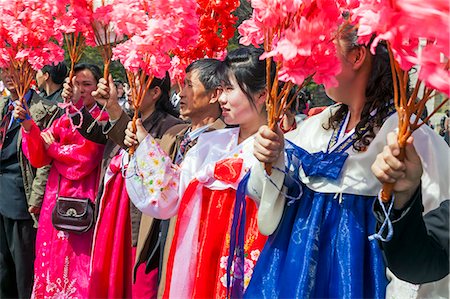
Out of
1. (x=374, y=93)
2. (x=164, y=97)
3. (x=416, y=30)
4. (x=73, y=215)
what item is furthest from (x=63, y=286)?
(x=416, y=30)

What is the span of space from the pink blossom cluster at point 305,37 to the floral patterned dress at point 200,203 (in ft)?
2.46

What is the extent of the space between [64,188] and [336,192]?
90.5 inches

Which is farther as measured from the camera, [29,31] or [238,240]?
[29,31]

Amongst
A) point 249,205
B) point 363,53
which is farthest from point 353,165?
point 249,205

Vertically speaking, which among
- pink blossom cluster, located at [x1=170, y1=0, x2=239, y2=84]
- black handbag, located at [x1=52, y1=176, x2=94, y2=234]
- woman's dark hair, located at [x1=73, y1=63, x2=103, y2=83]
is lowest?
black handbag, located at [x1=52, y1=176, x2=94, y2=234]

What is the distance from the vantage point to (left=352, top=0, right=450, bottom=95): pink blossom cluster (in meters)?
1.10

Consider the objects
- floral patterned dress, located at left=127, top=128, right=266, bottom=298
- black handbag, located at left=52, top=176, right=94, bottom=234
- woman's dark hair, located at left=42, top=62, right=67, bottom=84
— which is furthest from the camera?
woman's dark hair, located at left=42, top=62, right=67, bottom=84

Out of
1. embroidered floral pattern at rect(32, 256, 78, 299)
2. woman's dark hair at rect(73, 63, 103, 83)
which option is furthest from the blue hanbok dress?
woman's dark hair at rect(73, 63, 103, 83)

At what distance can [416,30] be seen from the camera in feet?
3.88

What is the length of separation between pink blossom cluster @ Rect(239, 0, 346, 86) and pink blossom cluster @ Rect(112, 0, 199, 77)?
0.87 m

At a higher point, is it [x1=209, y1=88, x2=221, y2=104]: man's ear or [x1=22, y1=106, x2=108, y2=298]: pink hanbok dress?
[x1=209, y1=88, x2=221, y2=104]: man's ear

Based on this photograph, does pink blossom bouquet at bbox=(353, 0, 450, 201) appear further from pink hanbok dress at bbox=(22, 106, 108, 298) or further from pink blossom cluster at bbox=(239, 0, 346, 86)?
pink hanbok dress at bbox=(22, 106, 108, 298)

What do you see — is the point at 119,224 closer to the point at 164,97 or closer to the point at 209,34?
the point at 164,97

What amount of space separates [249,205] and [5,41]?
Result: 191cm
